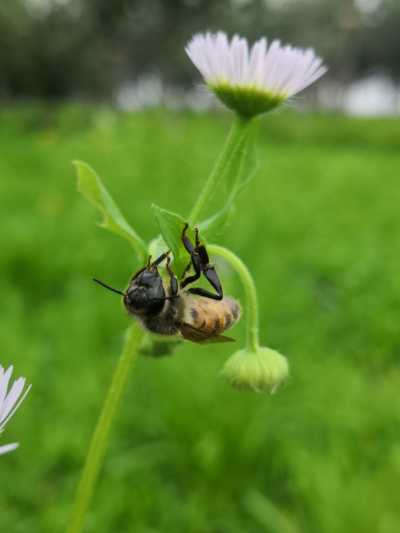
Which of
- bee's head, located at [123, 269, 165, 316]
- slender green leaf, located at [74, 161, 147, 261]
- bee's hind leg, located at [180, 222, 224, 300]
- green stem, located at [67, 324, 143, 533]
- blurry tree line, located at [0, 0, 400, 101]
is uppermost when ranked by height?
slender green leaf, located at [74, 161, 147, 261]

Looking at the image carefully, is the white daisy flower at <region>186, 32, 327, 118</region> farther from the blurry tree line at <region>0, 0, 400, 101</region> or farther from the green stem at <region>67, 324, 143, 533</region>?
the blurry tree line at <region>0, 0, 400, 101</region>

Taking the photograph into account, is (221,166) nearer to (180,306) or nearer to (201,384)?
(180,306)

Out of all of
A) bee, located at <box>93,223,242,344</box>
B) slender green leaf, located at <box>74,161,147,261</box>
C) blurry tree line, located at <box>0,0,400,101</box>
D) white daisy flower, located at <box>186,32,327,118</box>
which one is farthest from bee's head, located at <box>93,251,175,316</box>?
blurry tree line, located at <box>0,0,400,101</box>

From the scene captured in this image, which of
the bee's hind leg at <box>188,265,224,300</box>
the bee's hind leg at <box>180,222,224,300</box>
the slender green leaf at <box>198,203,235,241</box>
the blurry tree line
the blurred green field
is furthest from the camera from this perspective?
the blurry tree line

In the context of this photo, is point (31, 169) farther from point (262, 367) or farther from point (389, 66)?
point (389, 66)

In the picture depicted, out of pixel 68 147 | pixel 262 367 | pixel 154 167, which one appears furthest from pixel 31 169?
pixel 262 367

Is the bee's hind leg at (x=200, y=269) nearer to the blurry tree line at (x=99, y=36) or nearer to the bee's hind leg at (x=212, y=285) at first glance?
the bee's hind leg at (x=212, y=285)
